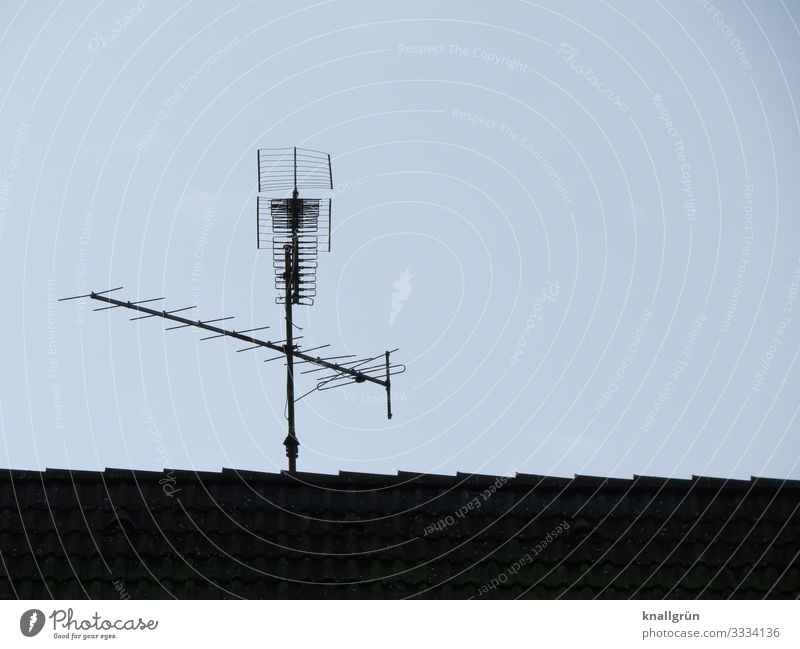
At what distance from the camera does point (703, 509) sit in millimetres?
9750

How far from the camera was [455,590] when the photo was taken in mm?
9000

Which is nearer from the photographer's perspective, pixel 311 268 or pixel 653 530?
pixel 653 530

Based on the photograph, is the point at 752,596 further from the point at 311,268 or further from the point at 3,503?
the point at 311,268

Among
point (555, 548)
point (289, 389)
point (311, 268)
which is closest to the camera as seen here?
point (555, 548)

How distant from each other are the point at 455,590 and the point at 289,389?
507 centimetres

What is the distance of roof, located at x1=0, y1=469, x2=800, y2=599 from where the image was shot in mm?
8859

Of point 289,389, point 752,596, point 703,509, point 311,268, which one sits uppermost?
point 311,268

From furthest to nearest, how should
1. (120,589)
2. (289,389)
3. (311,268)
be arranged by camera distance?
1. (311,268)
2. (289,389)
3. (120,589)

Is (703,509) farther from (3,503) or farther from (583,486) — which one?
(3,503)

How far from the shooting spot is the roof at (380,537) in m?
8.86

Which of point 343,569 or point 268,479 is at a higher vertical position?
point 268,479

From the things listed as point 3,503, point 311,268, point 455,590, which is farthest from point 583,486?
point 311,268

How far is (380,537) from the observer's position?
9.22 metres

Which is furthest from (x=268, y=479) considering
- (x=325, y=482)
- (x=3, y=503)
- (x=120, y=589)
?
(x=3, y=503)
